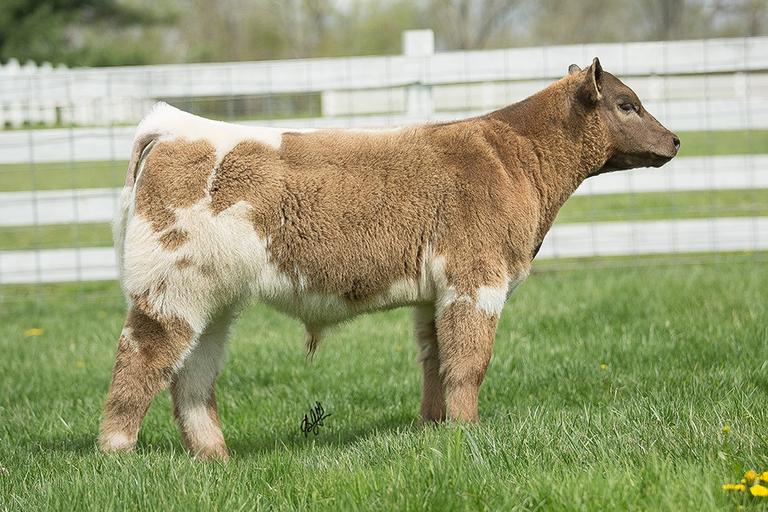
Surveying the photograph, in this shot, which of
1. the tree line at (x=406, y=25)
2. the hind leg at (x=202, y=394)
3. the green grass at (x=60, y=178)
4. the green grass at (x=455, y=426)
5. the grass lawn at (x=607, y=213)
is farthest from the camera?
the tree line at (x=406, y=25)

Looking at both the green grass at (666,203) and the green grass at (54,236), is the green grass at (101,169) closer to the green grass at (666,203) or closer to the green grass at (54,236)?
the green grass at (54,236)

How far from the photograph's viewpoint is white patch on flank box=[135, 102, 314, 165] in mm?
4691

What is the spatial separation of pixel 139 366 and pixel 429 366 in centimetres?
150

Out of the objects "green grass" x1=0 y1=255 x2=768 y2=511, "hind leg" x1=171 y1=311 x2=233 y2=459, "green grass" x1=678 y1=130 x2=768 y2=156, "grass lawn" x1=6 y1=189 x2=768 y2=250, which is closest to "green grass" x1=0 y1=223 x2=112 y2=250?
"grass lawn" x1=6 y1=189 x2=768 y2=250

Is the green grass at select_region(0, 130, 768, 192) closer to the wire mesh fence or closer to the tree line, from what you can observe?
the wire mesh fence

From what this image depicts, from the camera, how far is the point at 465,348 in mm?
4754

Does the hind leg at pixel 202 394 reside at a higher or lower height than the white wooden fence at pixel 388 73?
lower

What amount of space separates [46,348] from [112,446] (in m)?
3.19

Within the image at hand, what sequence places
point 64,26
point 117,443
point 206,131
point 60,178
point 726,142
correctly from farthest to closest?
point 64,26 < point 726,142 < point 60,178 < point 206,131 < point 117,443

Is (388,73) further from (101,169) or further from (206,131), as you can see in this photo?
(101,169)

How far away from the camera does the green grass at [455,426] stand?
3.64 m

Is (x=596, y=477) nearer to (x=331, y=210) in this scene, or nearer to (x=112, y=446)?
(x=331, y=210)

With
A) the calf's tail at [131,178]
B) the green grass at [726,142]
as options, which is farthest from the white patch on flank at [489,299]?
the green grass at [726,142]

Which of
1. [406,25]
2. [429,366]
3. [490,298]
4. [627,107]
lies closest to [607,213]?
[627,107]
